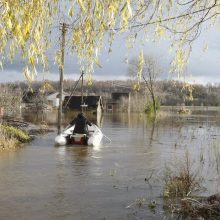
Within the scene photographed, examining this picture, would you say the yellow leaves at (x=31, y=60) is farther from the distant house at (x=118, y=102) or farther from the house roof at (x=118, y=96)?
the house roof at (x=118, y=96)

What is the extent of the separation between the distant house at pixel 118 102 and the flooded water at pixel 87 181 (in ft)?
211

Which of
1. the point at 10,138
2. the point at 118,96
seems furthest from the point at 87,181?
the point at 118,96

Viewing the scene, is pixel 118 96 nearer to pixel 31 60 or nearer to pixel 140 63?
pixel 140 63

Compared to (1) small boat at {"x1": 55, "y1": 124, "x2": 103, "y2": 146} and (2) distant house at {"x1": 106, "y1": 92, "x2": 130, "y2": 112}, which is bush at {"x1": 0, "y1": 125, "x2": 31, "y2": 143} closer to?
(1) small boat at {"x1": 55, "y1": 124, "x2": 103, "y2": 146}

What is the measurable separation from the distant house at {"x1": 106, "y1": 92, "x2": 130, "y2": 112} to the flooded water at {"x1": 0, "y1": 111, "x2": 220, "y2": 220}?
6440 cm

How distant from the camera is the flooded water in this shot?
9234 mm

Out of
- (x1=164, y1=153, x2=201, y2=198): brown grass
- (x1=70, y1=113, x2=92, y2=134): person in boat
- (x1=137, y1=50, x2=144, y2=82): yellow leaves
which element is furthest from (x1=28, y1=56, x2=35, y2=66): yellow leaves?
(x1=70, y1=113, x2=92, y2=134): person in boat

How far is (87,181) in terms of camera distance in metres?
12.4

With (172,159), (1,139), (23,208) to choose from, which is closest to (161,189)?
(23,208)

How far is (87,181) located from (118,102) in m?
78.8


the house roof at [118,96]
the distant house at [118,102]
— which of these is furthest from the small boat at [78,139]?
the house roof at [118,96]

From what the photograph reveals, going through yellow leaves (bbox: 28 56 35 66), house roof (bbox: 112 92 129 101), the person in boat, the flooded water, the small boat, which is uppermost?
yellow leaves (bbox: 28 56 35 66)

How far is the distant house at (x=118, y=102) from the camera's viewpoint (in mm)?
85419

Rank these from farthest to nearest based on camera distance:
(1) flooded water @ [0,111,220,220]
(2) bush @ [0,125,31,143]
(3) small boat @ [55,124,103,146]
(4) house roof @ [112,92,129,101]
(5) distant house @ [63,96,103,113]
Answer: (4) house roof @ [112,92,129,101] < (5) distant house @ [63,96,103,113] < (3) small boat @ [55,124,103,146] < (2) bush @ [0,125,31,143] < (1) flooded water @ [0,111,220,220]
